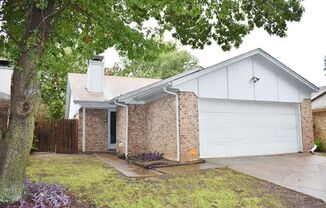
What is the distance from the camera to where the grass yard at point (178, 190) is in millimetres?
6137

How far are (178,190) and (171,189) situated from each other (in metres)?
0.19

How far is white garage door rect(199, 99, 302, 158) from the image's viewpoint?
12234 millimetres

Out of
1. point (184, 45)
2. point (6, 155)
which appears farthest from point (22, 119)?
point (184, 45)

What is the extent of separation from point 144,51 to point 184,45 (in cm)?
117

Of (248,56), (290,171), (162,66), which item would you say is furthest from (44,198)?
(162,66)

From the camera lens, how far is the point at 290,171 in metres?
9.41

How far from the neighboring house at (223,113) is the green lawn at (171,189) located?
2.84 metres

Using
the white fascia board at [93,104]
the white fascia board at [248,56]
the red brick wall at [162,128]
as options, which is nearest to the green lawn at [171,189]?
the red brick wall at [162,128]

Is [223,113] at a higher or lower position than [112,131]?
higher

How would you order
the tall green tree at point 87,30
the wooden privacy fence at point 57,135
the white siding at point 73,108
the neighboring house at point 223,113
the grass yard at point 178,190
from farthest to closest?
the white siding at point 73,108 < the wooden privacy fence at point 57,135 < the neighboring house at point 223,113 < the grass yard at point 178,190 < the tall green tree at point 87,30

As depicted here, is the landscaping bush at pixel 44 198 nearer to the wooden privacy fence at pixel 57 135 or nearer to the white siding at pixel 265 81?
the white siding at pixel 265 81

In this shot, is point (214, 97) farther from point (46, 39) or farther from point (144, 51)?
point (46, 39)

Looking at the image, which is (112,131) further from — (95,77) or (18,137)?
(18,137)

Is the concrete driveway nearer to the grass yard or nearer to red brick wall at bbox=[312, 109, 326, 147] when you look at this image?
the grass yard
